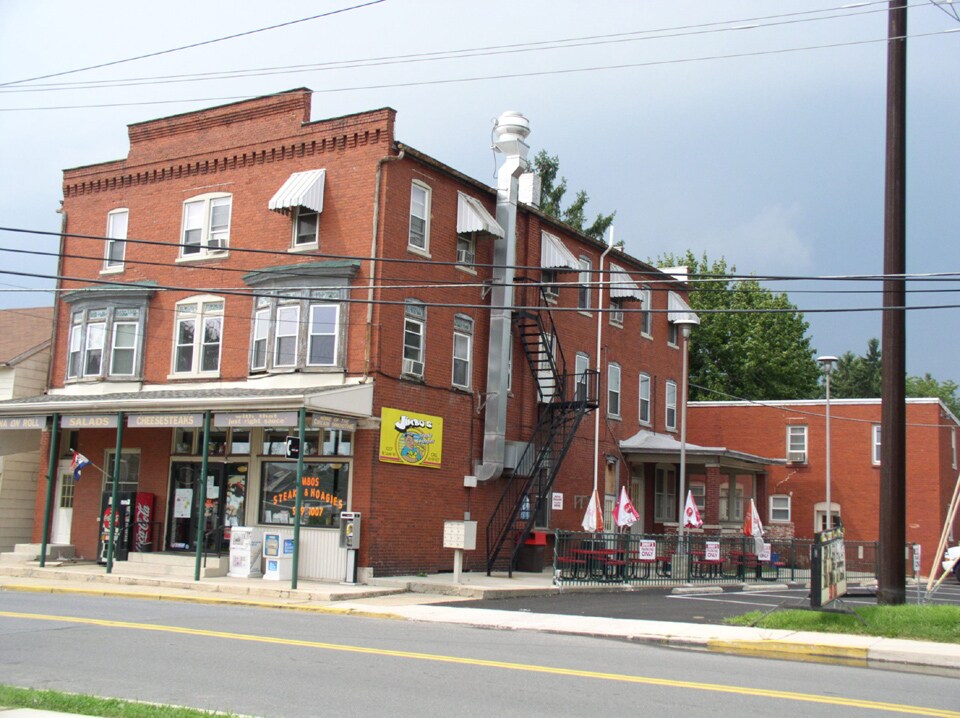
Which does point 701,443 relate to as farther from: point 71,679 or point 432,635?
point 71,679

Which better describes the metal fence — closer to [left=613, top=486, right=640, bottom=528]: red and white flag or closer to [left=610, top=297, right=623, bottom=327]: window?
[left=613, top=486, right=640, bottom=528]: red and white flag

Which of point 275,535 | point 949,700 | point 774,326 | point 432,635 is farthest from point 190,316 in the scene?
point 774,326

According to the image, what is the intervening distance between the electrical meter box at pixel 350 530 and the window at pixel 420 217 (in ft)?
22.3

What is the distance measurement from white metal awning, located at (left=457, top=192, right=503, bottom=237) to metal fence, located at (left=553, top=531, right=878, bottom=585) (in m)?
7.97

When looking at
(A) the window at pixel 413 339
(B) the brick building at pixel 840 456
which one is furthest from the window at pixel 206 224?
(B) the brick building at pixel 840 456

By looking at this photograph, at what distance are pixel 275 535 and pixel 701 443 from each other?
24.6m

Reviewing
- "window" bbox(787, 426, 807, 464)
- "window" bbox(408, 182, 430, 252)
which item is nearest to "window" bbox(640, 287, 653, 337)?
"window" bbox(787, 426, 807, 464)

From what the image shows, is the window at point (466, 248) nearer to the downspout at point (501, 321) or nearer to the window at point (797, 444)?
the downspout at point (501, 321)

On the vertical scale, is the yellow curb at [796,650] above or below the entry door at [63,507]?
below

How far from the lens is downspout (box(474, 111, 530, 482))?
88.6ft

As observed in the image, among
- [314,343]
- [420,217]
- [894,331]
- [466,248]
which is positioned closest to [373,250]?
[420,217]

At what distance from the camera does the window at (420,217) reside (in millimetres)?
25391

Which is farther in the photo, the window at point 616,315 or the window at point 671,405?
the window at point 671,405

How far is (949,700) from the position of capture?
1056 cm
